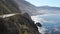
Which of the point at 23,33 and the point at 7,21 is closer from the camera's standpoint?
the point at 7,21

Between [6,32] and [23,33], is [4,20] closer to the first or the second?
[6,32]

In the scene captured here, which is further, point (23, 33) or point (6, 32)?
point (23, 33)

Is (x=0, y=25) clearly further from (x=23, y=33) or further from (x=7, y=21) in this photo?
(x=23, y=33)

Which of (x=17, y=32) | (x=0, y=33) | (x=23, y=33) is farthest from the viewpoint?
(x=23, y=33)

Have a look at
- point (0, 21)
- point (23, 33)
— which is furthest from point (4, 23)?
point (23, 33)

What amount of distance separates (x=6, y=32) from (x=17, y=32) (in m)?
1.30

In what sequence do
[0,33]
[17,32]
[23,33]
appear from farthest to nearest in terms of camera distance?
1. [23,33]
2. [17,32]
3. [0,33]

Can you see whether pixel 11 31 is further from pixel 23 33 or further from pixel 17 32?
pixel 23 33

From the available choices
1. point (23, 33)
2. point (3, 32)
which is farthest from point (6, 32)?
point (23, 33)

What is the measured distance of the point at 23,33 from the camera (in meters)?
21.9

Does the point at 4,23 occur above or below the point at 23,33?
above

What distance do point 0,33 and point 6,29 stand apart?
579 millimetres

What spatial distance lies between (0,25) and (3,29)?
414 mm

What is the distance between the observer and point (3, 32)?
17.7m
